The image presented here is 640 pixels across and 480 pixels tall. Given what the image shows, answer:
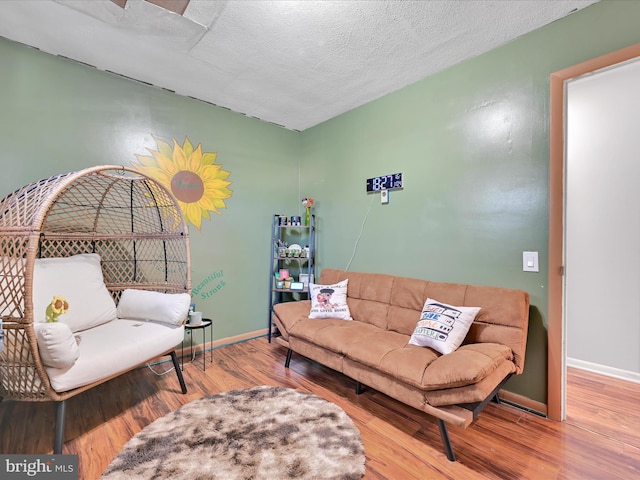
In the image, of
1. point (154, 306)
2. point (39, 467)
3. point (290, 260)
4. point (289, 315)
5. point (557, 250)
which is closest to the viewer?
point (39, 467)

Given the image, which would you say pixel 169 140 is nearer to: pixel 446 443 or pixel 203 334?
pixel 203 334

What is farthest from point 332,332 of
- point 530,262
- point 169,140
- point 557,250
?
point 169,140

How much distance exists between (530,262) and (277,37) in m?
2.34

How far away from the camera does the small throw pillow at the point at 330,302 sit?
2.64 metres

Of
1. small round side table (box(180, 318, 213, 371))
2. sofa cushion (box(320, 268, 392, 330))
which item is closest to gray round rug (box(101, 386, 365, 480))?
small round side table (box(180, 318, 213, 371))

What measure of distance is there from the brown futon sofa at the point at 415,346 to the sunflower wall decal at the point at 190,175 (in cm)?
133

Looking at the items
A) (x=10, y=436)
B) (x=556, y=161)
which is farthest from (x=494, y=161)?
(x=10, y=436)

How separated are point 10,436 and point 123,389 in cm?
63

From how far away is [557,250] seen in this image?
1.83 meters

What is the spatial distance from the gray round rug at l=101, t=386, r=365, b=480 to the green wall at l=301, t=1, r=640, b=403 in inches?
54.0

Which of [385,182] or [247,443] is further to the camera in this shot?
[385,182]

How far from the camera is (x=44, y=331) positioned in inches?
54.8

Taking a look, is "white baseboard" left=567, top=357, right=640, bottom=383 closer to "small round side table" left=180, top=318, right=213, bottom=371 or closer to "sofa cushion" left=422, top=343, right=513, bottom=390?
"sofa cushion" left=422, top=343, right=513, bottom=390

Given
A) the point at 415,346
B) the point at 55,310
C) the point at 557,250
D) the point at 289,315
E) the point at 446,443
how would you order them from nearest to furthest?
the point at 446,443 → the point at 55,310 → the point at 557,250 → the point at 415,346 → the point at 289,315
